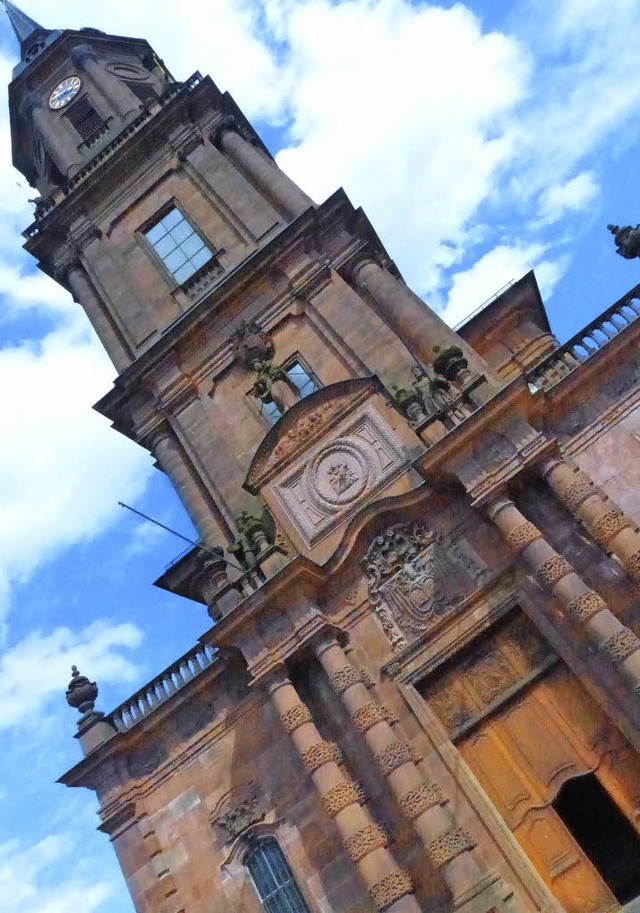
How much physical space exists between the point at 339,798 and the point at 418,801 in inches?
53.3

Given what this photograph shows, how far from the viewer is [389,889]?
13398 millimetres

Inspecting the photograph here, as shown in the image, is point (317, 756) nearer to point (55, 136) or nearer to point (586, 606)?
point (586, 606)

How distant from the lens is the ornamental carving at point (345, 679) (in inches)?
600

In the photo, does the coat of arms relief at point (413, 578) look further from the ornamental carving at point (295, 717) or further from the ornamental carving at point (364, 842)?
the ornamental carving at point (364, 842)

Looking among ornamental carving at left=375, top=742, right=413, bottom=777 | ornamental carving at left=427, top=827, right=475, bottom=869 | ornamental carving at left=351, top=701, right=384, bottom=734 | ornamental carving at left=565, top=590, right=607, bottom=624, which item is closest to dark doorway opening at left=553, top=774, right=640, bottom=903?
ornamental carving at left=427, top=827, right=475, bottom=869

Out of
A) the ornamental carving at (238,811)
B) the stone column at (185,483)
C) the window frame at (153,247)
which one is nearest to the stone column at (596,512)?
the ornamental carving at (238,811)

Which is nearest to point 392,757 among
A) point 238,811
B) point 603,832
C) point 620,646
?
point 603,832

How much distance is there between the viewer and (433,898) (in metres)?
13.7

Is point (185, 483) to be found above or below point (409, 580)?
above

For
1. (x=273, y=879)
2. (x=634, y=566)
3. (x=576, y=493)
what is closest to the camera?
(x=634, y=566)

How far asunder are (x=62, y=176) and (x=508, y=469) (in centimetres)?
2072

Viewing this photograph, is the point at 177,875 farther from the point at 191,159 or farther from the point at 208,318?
the point at 191,159

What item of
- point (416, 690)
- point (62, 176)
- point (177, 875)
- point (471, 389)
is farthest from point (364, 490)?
point (62, 176)

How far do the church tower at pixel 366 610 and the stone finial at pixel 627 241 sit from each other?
51.1 inches
